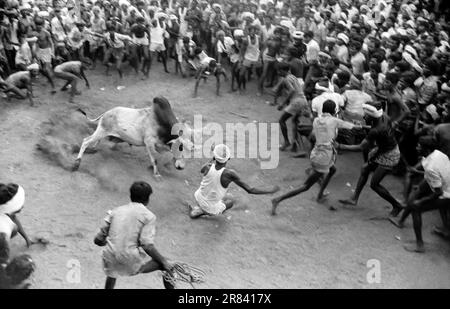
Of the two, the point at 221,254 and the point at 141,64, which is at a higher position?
the point at 221,254

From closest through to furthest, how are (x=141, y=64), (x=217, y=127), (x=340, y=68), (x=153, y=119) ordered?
(x=153, y=119) < (x=340, y=68) < (x=217, y=127) < (x=141, y=64)

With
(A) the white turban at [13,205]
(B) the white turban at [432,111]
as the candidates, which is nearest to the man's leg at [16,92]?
(A) the white turban at [13,205]

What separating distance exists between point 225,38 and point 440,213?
261 inches

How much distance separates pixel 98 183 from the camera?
26.2 ft

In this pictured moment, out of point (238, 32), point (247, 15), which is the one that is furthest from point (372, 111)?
point (247, 15)

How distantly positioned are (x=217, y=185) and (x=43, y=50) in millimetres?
6072

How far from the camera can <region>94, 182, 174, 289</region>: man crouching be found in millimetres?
4734

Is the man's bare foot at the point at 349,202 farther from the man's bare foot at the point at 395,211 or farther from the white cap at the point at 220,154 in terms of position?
the white cap at the point at 220,154

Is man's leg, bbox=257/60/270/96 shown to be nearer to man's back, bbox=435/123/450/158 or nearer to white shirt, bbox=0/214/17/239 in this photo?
man's back, bbox=435/123/450/158

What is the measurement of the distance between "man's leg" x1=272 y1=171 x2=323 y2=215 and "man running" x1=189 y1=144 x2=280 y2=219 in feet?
1.50

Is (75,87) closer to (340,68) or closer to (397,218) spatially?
(340,68)

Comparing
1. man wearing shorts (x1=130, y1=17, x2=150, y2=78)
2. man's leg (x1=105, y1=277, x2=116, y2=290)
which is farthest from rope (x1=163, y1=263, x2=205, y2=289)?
man wearing shorts (x1=130, y1=17, x2=150, y2=78)

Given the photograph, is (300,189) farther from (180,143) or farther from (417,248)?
(180,143)
